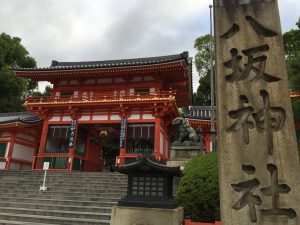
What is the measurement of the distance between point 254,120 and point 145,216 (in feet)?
12.1

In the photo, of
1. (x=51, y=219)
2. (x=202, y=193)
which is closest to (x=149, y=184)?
(x=202, y=193)

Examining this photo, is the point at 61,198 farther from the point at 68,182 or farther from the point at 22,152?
the point at 22,152

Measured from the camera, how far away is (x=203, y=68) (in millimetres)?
33125

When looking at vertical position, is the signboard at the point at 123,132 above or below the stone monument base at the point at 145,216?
above

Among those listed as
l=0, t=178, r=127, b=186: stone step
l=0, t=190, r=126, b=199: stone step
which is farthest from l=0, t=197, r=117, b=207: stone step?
l=0, t=178, r=127, b=186: stone step

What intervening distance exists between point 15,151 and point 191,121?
39.1 feet

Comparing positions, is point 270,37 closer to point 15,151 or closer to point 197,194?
point 197,194

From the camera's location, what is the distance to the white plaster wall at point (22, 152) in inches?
727

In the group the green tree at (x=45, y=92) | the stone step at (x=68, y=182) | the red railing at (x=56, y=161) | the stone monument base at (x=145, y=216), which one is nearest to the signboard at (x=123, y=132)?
the red railing at (x=56, y=161)

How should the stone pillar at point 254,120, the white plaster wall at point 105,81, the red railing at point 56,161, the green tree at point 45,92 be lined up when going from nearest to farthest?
the stone pillar at point 254,120 < the red railing at point 56,161 < the white plaster wall at point 105,81 < the green tree at point 45,92

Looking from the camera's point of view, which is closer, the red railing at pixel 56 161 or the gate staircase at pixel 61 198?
the gate staircase at pixel 61 198

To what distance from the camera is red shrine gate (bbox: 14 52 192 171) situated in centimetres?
1655

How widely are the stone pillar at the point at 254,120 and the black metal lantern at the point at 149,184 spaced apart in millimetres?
3151

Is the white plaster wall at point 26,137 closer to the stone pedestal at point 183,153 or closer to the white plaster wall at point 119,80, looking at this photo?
the white plaster wall at point 119,80
